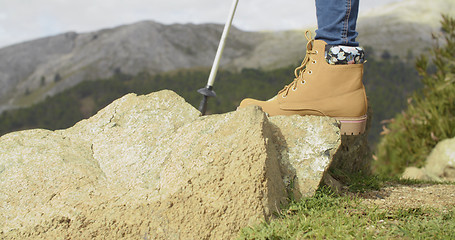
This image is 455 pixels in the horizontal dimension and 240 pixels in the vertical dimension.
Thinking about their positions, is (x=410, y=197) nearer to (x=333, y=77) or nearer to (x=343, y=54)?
(x=333, y=77)

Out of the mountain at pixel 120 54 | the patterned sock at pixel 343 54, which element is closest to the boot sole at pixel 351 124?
the patterned sock at pixel 343 54

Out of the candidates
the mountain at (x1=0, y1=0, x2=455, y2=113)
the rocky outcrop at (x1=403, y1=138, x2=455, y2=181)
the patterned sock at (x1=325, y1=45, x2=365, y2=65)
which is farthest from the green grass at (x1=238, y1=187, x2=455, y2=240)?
the mountain at (x1=0, y1=0, x2=455, y2=113)

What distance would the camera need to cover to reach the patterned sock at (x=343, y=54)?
2941mm

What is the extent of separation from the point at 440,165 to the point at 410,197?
3.72 metres

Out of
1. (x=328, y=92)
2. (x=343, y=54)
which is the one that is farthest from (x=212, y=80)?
(x=343, y=54)

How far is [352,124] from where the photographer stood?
317 cm

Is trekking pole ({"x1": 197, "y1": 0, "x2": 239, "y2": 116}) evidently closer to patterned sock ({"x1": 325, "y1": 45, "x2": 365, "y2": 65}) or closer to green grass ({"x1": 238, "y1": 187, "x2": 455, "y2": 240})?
patterned sock ({"x1": 325, "y1": 45, "x2": 365, "y2": 65})

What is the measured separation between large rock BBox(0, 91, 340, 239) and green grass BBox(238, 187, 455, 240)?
105 millimetres

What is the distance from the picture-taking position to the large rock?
8.43ft

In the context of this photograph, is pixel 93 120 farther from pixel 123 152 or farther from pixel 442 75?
pixel 442 75

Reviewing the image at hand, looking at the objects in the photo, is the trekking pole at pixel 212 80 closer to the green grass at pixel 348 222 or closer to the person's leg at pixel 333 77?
the person's leg at pixel 333 77

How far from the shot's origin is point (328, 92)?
3.09m

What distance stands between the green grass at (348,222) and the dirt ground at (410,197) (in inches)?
5.8

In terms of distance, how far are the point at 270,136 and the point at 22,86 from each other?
141ft
